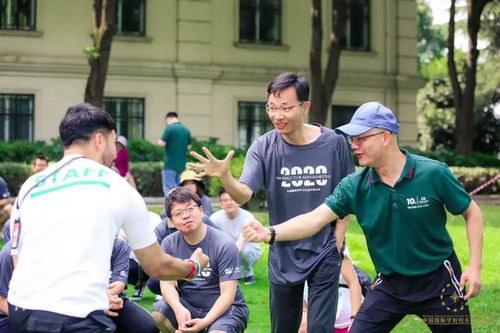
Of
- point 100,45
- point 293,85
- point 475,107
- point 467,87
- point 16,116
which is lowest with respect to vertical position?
point 293,85

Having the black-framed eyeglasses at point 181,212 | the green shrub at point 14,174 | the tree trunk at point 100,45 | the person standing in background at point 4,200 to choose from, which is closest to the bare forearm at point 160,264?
the black-framed eyeglasses at point 181,212

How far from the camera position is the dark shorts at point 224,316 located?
808 cm

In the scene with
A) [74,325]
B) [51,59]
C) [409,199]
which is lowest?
[74,325]

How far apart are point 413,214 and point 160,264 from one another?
1.70 meters

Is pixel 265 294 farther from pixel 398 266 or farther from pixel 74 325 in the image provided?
pixel 74 325

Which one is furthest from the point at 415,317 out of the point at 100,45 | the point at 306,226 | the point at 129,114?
the point at 129,114

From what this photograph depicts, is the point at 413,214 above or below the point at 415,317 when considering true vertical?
above

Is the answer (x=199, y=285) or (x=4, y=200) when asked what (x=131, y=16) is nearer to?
(x=4, y=200)

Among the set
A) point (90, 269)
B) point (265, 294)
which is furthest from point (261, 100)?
point (90, 269)

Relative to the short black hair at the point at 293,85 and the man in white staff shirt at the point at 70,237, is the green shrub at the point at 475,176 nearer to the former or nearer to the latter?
the short black hair at the point at 293,85

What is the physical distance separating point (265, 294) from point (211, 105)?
16.9 metres

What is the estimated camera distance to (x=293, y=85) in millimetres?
7387

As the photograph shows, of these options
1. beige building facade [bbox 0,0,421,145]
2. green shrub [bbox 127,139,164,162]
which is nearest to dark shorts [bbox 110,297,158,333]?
green shrub [bbox 127,139,164,162]

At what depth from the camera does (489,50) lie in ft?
129
